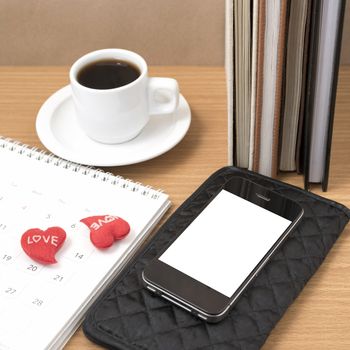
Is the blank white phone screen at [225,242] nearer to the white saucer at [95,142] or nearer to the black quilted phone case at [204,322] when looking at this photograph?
the black quilted phone case at [204,322]

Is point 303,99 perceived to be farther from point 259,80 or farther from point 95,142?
point 95,142

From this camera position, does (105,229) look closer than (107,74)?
Yes

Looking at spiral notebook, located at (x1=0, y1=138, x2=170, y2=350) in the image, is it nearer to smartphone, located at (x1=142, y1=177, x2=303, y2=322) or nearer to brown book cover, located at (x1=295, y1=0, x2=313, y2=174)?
smartphone, located at (x1=142, y1=177, x2=303, y2=322)

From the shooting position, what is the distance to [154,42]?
3.43 feet

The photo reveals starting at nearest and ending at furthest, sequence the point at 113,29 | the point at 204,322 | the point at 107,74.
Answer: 1. the point at 204,322
2. the point at 107,74
3. the point at 113,29

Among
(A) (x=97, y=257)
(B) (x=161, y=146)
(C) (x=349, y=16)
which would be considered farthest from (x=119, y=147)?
(C) (x=349, y=16)

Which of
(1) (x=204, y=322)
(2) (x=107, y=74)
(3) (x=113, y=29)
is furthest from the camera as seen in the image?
(3) (x=113, y=29)

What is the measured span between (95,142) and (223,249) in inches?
9.8

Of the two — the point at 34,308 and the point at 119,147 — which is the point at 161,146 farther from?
the point at 34,308

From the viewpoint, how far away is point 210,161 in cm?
91

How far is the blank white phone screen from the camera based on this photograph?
73 centimetres

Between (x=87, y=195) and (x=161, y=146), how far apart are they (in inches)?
4.6

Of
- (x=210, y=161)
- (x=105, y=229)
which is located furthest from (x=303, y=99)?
(x=105, y=229)

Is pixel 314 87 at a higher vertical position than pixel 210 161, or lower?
higher
